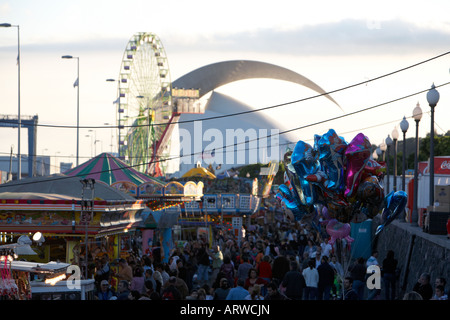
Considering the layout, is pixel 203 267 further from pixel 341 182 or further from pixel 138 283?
pixel 341 182

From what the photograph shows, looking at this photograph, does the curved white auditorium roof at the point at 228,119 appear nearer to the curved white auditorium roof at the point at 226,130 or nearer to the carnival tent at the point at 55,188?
the curved white auditorium roof at the point at 226,130

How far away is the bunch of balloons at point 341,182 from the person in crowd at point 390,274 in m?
2.51

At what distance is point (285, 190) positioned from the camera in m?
14.5

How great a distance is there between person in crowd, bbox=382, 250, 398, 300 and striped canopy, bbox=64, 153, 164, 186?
13381mm

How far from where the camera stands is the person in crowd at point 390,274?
15742 mm

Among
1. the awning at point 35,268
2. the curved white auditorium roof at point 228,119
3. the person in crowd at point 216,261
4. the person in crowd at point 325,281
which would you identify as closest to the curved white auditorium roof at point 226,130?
the curved white auditorium roof at point 228,119

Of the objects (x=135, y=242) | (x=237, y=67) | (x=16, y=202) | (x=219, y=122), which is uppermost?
(x=237, y=67)

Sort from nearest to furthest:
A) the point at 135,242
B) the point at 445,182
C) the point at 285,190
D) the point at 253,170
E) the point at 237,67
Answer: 1. the point at 285,190
2. the point at 445,182
3. the point at 135,242
4. the point at 237,67
5. the point at 253,170

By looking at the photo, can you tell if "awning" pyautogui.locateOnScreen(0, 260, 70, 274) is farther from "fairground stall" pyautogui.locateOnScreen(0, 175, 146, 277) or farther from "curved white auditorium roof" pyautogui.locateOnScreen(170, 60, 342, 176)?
"curved white auditorium roof" pyautogui.locateOnScreen(170, 60, 342, 176)

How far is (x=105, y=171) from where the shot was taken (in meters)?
27.4

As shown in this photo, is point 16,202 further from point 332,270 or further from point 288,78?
point 288,78

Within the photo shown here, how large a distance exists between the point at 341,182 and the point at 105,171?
1604 cm
